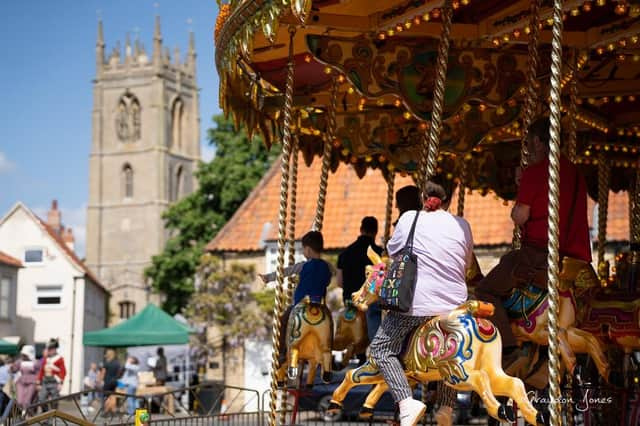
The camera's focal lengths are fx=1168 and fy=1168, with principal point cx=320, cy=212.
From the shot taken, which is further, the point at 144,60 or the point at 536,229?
the point at 144,60

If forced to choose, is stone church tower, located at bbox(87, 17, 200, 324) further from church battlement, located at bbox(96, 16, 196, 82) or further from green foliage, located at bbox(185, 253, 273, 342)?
green foliage, located at bbox(185, 253, 273, 342)

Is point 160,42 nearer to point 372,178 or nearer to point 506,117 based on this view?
point 372,178

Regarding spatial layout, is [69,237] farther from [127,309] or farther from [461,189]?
[461,189]

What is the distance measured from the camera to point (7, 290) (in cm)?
5112

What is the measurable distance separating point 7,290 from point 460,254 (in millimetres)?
44969

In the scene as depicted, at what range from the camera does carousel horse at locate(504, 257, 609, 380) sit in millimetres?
8922

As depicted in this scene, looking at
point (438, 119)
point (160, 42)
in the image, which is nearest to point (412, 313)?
point (438, 119)

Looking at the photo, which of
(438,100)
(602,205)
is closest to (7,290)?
(602,205)

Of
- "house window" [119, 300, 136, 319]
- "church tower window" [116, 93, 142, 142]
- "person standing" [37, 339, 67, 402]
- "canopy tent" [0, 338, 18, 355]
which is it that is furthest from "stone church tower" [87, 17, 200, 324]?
"person standing" [37, 339, 67, 402]

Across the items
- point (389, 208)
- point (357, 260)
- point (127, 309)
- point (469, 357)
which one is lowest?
point (127, 309)

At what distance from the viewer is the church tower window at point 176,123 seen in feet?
375

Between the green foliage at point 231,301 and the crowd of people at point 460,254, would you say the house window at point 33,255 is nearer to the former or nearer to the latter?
the green foliage at point 231,301

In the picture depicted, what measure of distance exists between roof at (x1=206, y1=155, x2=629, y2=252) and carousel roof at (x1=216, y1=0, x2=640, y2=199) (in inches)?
560

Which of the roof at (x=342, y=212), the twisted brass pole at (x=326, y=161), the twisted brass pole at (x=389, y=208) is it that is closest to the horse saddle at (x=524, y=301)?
the twisted brass pole at (x=326, y=161)
